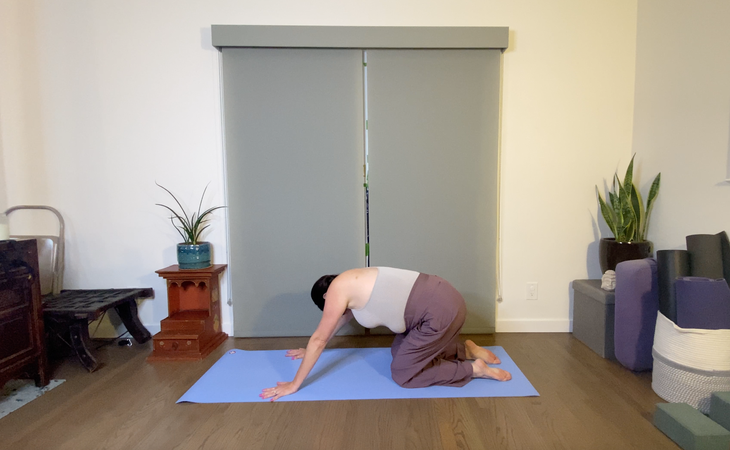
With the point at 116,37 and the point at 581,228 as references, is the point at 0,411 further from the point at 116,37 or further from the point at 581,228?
the point at 581,228

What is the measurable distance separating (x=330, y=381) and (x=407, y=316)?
56 cm

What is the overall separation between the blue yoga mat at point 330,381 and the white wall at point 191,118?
918mm

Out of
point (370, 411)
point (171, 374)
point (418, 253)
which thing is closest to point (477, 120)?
point (418, 253)

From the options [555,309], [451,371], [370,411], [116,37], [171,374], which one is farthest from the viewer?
[555,309]

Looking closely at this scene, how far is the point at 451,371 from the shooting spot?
6.75 feet

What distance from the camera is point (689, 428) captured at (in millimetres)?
1519

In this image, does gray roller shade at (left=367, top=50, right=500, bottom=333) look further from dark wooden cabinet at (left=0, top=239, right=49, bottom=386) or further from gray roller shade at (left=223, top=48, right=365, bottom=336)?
dark wooden cabinet at (left=0, top=239, right=49, bottom=386)

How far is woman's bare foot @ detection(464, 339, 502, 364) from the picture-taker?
2.33 m

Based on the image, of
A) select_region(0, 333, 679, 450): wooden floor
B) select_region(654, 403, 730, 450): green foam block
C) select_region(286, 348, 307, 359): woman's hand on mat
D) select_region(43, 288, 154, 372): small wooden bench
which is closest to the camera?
select_region(654, 403, 730, 450): green foam block

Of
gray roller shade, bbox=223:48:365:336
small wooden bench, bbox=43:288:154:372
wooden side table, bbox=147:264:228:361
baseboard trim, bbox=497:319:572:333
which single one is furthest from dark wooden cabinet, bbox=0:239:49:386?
baseboard trim, bbox=497:319:572:333

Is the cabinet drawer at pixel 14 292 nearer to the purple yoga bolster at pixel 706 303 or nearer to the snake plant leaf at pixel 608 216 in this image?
the purple yoga bolster at pixel 706 303

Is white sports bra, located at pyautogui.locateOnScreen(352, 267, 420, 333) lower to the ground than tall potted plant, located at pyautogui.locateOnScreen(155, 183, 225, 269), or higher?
lower

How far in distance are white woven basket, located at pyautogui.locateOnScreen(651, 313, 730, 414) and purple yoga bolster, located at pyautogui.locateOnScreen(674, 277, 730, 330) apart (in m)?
0.04

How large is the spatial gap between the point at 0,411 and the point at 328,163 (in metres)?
2.22
